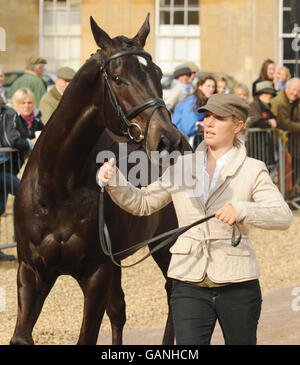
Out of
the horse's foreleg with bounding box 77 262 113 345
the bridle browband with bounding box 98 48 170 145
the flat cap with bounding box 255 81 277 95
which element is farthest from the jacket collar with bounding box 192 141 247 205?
the flat cap with bounding box 255 81 277 95

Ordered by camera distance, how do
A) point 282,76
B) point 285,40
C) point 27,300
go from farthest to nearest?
point 285,40
point 282,76
point 27,300

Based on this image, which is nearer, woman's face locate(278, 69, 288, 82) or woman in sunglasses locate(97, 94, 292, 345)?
woman in sunglasses locate(97, 94, 292, 345)

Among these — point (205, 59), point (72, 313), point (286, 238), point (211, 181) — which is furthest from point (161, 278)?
point (205, 59)

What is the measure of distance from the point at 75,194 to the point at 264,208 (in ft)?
4.28

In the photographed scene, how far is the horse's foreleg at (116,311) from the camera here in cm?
604

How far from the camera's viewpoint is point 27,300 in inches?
192

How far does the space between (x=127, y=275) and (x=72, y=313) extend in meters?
1.70

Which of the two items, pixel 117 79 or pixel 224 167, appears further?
pixel 117 79

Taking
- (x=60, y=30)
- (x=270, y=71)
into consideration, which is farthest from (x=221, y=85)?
(x=60, y=30)

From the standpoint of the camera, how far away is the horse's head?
172 inches

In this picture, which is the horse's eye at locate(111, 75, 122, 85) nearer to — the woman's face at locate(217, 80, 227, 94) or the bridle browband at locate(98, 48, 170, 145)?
the bridle browband at locate(98, 48, 170, 145)

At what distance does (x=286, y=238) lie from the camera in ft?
36.9

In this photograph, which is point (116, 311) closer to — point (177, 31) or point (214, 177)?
point (214, 177)

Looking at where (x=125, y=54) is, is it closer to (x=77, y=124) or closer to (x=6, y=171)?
(x=77, y=124)
